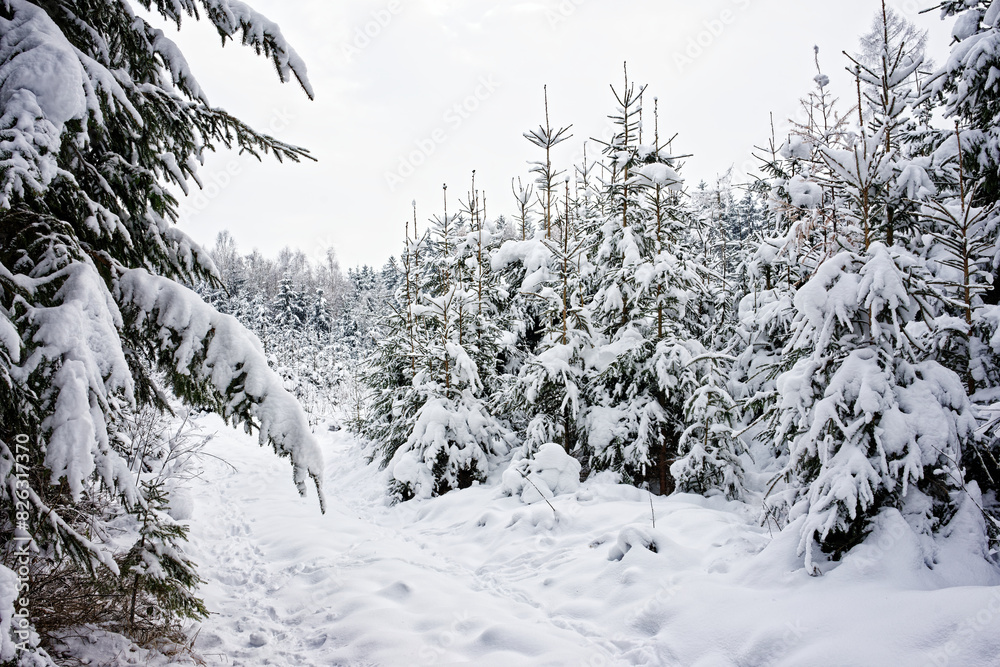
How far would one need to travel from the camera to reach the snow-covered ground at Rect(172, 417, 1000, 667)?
368 cm

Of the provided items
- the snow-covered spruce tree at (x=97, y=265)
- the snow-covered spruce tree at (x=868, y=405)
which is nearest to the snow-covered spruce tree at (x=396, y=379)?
the snow-covered spruce tree at (x=97, y=265)

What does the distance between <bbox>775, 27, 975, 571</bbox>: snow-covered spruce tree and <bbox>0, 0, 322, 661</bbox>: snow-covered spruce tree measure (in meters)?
4.50

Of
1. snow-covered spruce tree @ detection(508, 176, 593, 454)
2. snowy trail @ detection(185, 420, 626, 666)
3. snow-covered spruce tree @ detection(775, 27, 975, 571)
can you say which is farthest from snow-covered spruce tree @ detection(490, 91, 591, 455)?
snow-covered spruce tree @ detection(775, 27, 975, 571)

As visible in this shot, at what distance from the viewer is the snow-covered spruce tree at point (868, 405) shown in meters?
4.36

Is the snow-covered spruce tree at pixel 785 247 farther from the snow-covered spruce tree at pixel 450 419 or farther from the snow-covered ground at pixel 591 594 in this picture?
the snow-covered spruce tree at pixel 450 419

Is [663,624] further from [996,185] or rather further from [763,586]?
[996,185]

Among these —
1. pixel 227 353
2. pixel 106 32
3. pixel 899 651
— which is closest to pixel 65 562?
pixel 227 353

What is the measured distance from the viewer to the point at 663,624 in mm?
4500

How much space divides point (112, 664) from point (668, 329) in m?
9.06

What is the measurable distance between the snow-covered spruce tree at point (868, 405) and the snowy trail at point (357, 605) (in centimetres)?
252

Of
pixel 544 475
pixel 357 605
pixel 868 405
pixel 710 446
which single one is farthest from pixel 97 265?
pixel 710 446

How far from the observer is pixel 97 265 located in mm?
3129

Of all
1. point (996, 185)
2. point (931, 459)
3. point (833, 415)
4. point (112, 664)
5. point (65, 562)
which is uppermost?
point (996, 185)

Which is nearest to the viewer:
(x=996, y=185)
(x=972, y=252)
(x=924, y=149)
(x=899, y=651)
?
(x=899, y=651)
